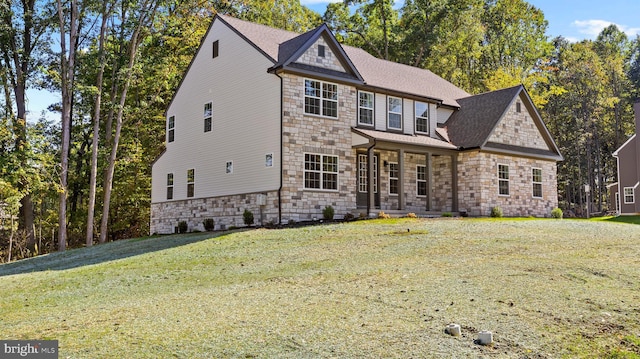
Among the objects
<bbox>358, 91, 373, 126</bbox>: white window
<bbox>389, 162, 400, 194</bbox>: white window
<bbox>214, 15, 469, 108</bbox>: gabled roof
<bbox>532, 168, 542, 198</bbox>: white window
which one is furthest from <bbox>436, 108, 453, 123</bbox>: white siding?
<bbox>358, 91, 373, 126</bbox>: white window

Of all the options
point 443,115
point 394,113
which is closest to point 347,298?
point 394,113

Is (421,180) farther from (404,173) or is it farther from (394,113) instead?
(394,113)

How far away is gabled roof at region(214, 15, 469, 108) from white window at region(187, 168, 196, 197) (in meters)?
6.65

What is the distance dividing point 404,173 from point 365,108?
3.52 m

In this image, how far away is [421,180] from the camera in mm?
27047

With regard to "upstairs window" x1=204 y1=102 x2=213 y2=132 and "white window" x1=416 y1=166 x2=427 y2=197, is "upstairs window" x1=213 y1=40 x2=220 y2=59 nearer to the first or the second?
"upstairs window" x1=204 y1=102 x2=213 y2=132

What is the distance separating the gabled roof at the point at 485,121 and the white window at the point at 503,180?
0.84 m

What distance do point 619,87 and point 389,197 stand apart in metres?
41.0

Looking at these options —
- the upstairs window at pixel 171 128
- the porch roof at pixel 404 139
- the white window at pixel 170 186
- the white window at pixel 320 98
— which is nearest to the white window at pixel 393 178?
the porch roof at pixel 404 139

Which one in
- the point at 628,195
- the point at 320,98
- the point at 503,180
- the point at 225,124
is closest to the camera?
the point at 320,98

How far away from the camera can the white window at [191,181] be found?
2688cm

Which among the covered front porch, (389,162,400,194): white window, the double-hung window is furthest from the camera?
the double-hung window

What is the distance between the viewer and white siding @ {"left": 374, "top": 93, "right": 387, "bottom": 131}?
82.9ft

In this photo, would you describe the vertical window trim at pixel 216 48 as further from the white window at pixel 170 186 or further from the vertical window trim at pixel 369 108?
the vertical window trim at pixel 369 108
